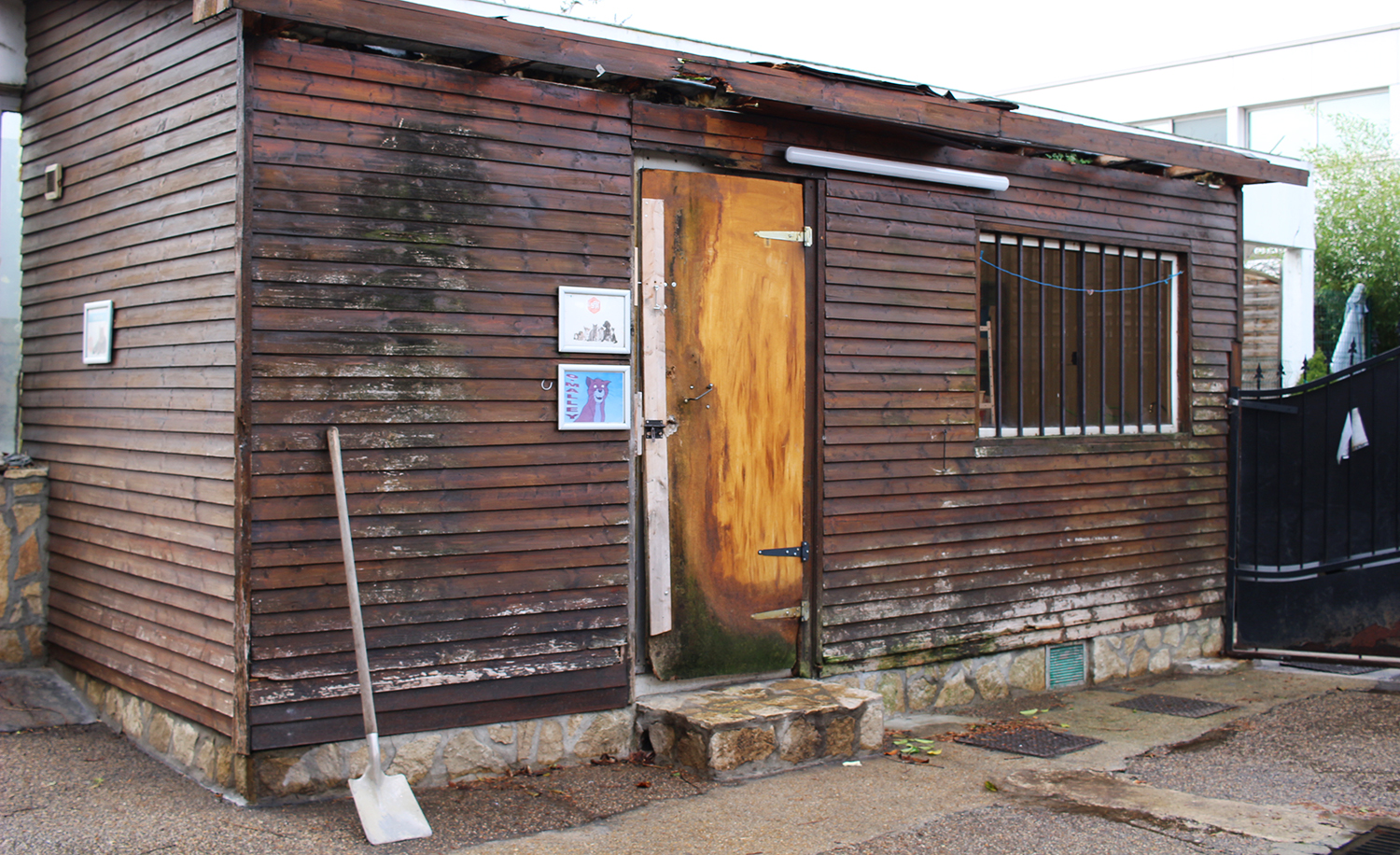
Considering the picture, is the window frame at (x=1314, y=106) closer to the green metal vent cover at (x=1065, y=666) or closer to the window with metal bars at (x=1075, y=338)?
the window with metal bars at (x=1075, y=338)

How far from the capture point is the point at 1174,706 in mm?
7102

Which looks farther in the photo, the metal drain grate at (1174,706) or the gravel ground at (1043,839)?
the metal drain grate at (1174,706)

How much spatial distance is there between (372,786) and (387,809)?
125mm

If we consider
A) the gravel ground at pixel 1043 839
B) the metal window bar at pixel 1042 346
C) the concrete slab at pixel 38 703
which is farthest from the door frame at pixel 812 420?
the concrete slab at pixel 38 703

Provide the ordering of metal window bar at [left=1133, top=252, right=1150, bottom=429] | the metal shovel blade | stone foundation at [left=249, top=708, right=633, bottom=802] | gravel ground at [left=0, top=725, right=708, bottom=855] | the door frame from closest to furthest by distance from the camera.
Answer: gravel ground at [left=0, top=725, right=708, bottom=855]
the metal shovel blade
stone foundation at [left=249, top=708, right=633, bottom=802]
the door frame
metal window bar at [left=1133, top=252, right=1150, bottom=429]

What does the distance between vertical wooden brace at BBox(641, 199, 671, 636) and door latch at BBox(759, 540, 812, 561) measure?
0.66m

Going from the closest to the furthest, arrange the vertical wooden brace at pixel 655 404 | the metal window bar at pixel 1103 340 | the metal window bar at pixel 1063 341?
the vertical wooden brace at pixel 655 404
the metal window bar at pixel 1063 341
the metal window bar at pixel 1103 340

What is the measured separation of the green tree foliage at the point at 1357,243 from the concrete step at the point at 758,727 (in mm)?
18169

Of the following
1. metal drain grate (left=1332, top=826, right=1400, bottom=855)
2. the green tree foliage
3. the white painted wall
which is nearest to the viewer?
metal drain grate (left=1332, top=826, right=1400, bottom=855)

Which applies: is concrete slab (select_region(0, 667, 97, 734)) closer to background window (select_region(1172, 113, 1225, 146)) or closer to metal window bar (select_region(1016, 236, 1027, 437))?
metal window bar (select_region(1016, 236, 1027, 437))

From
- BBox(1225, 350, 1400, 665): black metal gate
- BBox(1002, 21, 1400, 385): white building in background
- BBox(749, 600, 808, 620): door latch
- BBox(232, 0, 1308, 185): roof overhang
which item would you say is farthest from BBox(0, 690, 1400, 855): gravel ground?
BBox(1002, 21, 1400, 385): white building in background

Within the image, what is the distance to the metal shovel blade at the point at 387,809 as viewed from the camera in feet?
14.5

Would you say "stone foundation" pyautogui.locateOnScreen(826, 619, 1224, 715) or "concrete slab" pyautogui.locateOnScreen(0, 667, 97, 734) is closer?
"concrete slab" pyautogui.locateOnScreen(0, 667, 97, 734)

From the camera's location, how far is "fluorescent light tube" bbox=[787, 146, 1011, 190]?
621cm
